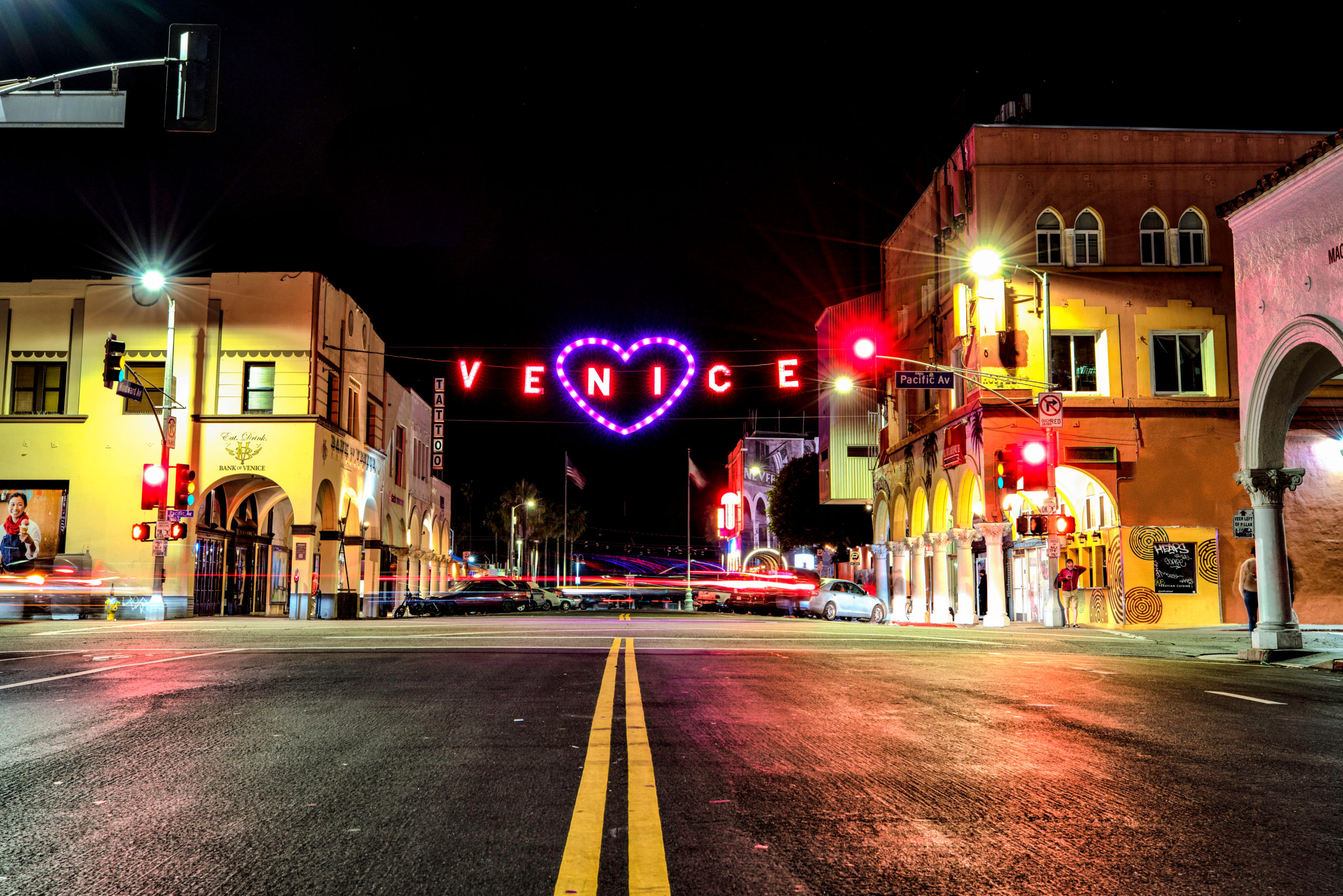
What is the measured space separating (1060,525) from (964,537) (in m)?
11.7

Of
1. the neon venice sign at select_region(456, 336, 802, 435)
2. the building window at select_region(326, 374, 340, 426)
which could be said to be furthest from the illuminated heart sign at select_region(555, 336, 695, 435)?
the building window at select_region(326, 374, 340, 426)

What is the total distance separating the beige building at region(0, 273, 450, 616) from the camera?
126 ft

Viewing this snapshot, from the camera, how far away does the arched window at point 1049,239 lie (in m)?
35.5

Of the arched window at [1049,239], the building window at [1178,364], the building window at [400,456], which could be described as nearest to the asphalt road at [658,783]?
the building window at [1178,364]

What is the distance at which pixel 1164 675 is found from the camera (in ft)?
44.1

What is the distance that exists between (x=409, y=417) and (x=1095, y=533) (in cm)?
3642

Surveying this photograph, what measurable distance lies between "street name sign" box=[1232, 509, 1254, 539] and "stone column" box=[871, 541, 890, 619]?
28153 millimetres

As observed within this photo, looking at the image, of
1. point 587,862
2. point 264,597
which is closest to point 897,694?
point 587,862

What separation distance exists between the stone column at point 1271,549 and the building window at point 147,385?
32896 millimetres

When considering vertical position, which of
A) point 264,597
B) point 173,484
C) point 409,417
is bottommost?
point 264,597

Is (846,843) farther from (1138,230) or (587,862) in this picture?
(1138,230)

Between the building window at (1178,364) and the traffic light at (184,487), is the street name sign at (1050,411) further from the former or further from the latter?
the traffic light at (184,487)

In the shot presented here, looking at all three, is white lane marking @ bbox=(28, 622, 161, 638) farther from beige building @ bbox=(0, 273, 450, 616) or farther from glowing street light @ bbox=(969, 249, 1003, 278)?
glowing street light @ bbox=(969, 249, 1003, 278)

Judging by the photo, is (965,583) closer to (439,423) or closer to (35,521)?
(35,521)
